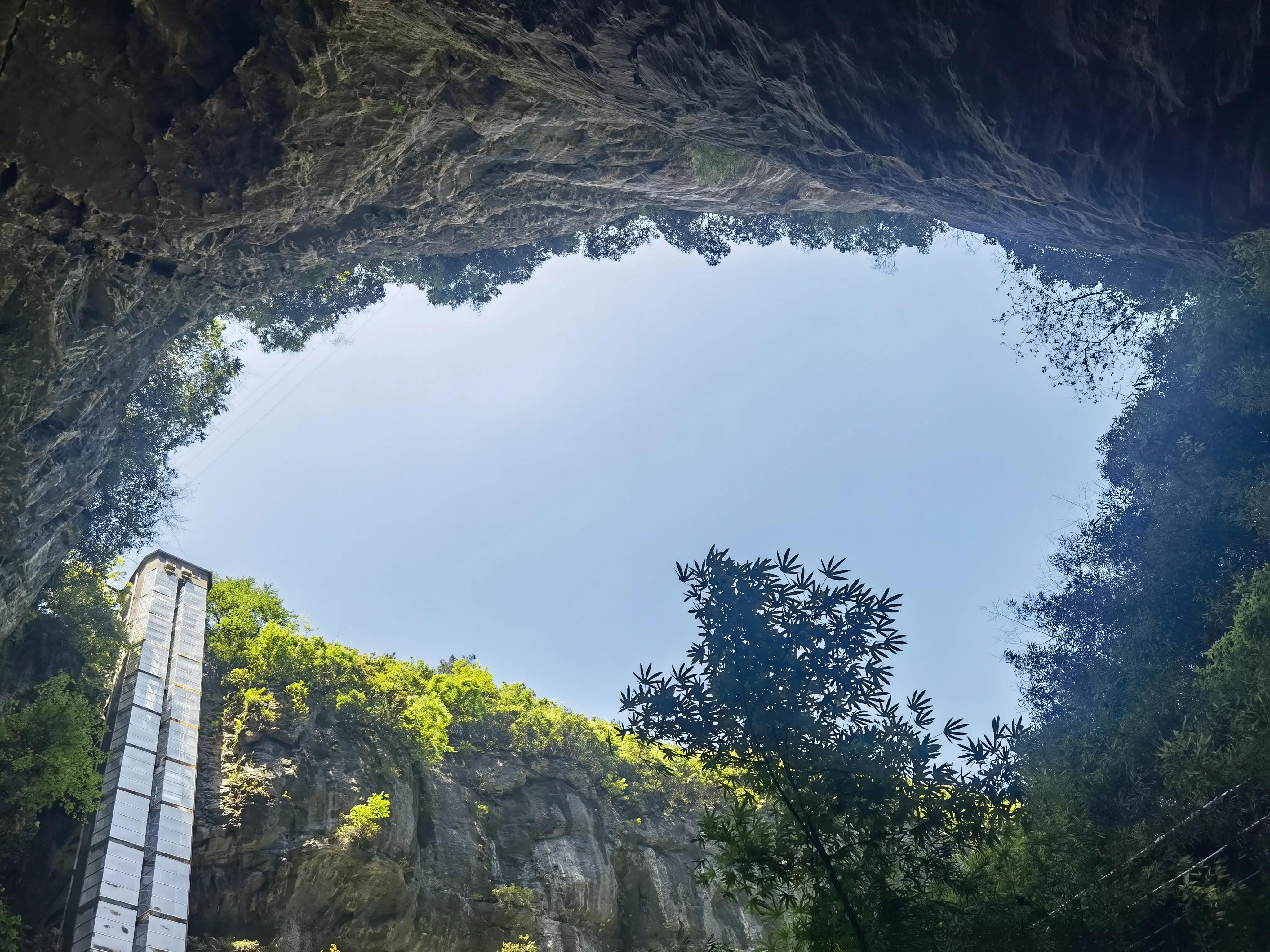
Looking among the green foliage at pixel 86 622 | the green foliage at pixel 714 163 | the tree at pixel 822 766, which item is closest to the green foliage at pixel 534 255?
the green foliage at pixel 714 163

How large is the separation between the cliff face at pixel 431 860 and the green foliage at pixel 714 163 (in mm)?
15225

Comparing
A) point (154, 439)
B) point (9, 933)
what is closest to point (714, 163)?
point (154, 439)

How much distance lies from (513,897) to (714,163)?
1834cm

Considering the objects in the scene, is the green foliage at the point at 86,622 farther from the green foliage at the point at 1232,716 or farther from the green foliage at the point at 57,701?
the green foliage at the point at 1232,716

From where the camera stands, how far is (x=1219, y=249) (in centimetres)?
836

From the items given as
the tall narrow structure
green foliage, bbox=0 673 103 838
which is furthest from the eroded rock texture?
the tall narrow structure

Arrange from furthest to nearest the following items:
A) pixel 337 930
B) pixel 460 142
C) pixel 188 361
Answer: pixel 188 361 → pixel 337 930 → pixel 460 142

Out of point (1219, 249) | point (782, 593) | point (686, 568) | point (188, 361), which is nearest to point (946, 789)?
point (782, 593)

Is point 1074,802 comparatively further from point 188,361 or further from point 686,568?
point 188,361

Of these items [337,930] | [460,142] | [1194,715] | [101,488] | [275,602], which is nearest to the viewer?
[1194,715]

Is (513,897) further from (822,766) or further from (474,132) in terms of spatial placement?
(474,132)

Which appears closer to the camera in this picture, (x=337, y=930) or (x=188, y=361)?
(x=337, y=930)

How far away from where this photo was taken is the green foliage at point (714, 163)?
17.1 metres

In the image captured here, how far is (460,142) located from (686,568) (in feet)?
32.5
